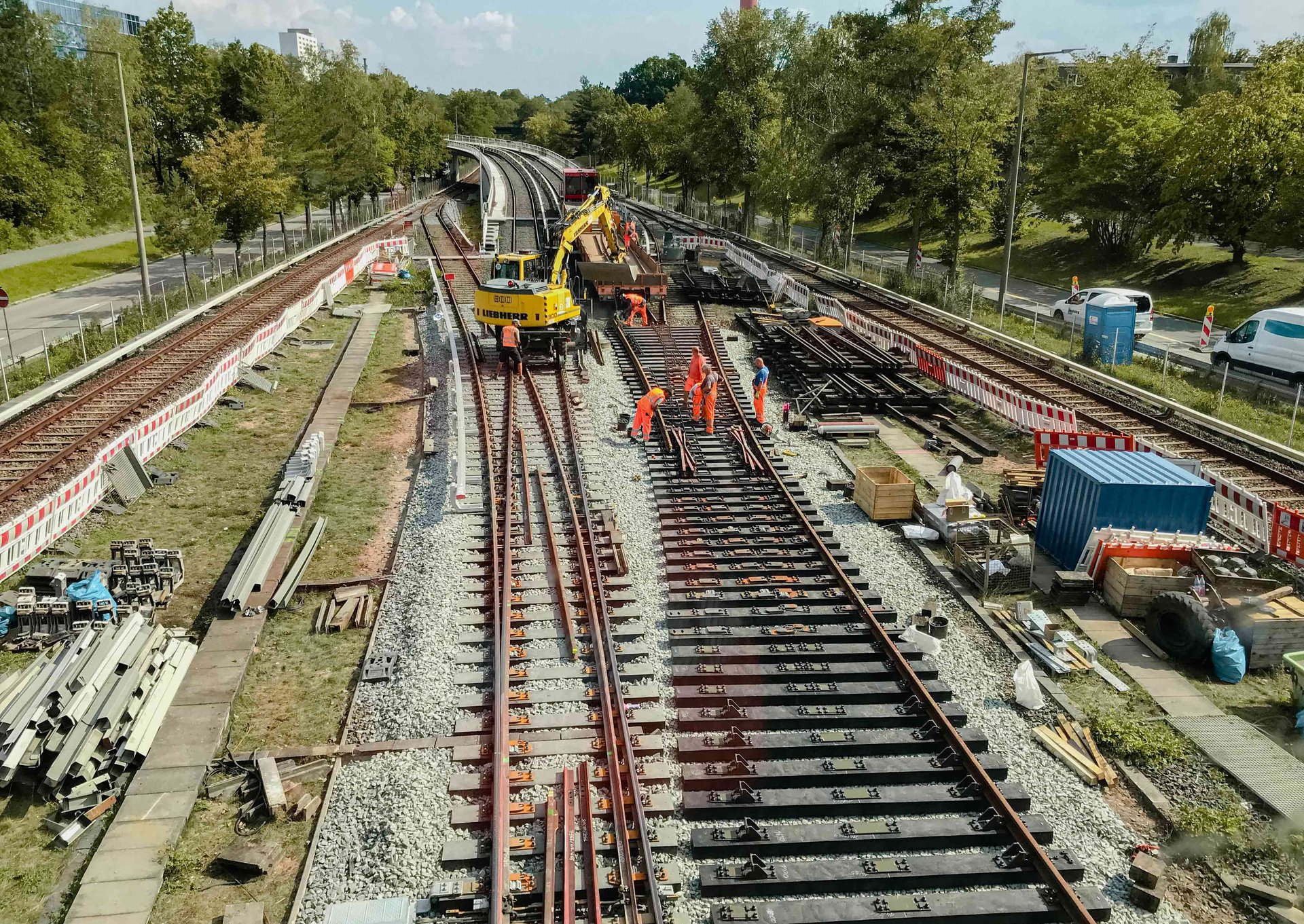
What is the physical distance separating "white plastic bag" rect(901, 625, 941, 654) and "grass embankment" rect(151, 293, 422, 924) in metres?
6.34

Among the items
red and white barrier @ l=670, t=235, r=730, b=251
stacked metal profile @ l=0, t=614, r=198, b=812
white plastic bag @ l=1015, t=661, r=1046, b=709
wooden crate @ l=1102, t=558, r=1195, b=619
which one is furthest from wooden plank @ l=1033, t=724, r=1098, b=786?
red and white barrier @ l=670, t=235, r=730, b=251

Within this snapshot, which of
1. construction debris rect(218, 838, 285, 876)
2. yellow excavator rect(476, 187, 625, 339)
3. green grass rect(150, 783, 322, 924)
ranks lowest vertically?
green grass rect(150, 783, 322, 924)

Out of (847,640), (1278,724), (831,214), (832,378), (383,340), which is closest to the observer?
(1278,724)

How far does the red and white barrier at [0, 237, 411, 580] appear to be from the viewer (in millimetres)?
11797

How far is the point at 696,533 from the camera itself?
13562 mm

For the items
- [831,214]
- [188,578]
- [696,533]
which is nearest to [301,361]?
[188,578]

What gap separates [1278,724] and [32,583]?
47.9ft

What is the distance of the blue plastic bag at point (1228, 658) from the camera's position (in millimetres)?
10461

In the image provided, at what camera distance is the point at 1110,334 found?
933 inches

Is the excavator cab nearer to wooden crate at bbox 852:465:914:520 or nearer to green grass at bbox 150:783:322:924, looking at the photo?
wooden crate at bbox 852:465:914:520

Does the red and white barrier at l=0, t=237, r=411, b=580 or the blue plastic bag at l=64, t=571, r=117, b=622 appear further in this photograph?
the red and white barrier at l=0, t=237, r=411, b=580

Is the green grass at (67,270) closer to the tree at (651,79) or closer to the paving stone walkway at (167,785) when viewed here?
the paving stone walkway at (167,785)

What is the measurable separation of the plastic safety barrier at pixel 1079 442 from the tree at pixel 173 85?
44311 mm

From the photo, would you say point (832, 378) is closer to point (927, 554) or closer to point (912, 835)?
point (927, 554)
